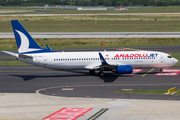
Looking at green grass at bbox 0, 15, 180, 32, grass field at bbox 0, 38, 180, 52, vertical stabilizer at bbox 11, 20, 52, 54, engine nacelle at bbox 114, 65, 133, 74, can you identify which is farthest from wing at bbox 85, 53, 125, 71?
green grass at bbox 0, 15, 180, 32

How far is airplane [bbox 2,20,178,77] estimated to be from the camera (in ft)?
156

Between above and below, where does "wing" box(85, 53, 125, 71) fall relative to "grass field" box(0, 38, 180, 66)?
above

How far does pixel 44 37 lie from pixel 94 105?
69341 millimetres

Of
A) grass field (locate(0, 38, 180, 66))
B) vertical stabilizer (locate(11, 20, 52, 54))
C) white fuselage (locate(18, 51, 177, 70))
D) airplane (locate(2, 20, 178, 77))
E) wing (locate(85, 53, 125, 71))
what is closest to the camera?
wing (locate(85, 53, 125, 71))

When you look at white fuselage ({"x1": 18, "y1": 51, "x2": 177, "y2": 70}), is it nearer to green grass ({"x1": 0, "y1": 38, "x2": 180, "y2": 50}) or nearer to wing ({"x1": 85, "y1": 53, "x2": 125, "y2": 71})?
wing ({"x1": 85, "y1": 53, "x2": 125, "y2": 71})

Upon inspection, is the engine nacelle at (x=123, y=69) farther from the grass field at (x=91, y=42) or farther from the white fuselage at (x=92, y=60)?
the grass field at (x=91, y=42)

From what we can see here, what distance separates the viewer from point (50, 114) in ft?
96.8

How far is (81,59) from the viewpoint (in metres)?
49.1

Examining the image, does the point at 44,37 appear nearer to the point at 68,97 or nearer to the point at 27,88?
the point at 27,88

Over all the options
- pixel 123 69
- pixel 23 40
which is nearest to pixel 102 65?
pixel 123 69

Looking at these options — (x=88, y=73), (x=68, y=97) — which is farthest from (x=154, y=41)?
(x=68, y=97)

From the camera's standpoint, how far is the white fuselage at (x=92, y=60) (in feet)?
158

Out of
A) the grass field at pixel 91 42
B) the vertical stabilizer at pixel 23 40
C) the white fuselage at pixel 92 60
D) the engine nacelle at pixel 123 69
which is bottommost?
the grass field at pixel 91 42

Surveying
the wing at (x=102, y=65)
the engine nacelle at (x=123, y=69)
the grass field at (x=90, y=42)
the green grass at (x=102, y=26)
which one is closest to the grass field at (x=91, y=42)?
the grass field at (x=90, y=42)
